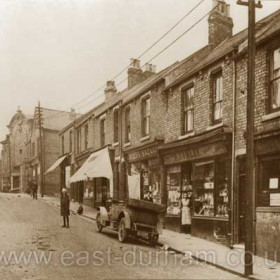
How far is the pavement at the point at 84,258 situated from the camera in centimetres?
949

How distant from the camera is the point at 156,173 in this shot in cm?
1997

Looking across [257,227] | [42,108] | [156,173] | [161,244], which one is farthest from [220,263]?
[42,108]

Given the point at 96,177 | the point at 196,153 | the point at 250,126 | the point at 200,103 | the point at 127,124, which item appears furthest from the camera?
the point at 96,177

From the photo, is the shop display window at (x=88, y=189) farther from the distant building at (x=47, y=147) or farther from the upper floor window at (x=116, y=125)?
the distant building at (x=47, y=147)

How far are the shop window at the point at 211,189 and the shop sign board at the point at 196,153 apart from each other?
0.33 m

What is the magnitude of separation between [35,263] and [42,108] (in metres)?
42.1

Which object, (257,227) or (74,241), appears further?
(74,241)

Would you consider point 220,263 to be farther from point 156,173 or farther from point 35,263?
point 156,173

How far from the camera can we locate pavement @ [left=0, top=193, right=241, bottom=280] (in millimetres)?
9492

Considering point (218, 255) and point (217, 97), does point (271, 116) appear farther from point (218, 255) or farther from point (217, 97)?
point (218, 255)

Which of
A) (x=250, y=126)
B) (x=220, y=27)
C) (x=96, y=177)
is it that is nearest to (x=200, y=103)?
(x=220, y=27)

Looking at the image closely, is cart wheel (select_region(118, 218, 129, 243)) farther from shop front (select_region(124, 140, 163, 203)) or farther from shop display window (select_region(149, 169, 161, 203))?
shop display window (select_region(149, 169, 161, 203))

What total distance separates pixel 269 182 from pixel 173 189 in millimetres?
6380

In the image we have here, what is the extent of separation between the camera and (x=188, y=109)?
1752 centimetres
